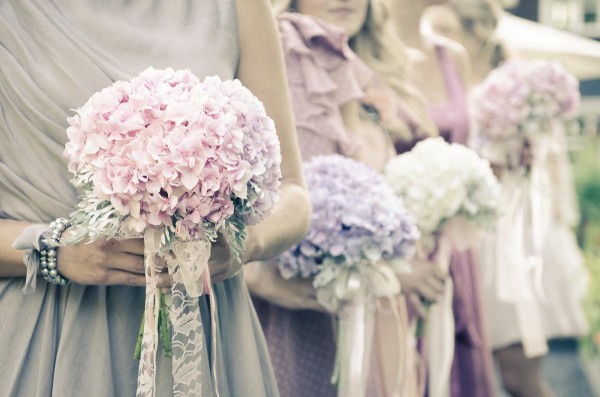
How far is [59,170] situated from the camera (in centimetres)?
238

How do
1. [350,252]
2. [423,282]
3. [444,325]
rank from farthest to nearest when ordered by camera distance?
[444,325]
[423,282]
[350,252]

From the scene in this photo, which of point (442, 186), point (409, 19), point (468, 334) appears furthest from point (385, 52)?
point (468, 334)

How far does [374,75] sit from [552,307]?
9.84 feet

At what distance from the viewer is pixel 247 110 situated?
218 cm

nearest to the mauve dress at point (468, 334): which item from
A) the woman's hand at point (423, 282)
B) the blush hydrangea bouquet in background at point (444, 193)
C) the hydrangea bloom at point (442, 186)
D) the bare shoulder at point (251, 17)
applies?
the blush hydrangea bouquet in background at point (444, 193)

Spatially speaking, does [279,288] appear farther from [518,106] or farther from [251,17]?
[518,106]

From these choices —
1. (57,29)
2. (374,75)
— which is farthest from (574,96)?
(57,29)

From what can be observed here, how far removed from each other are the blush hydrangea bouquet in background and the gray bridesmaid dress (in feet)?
6.20

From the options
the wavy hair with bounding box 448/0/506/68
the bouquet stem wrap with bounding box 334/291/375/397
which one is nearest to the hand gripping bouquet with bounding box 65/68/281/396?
the bouquet stem wrap with bounding box 334/291/375/397

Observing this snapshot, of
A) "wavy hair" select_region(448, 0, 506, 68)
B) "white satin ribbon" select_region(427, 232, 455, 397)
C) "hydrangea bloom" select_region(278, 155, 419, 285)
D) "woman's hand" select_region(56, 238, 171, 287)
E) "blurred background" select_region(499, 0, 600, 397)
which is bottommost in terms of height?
"blurred background" select_region(499, 0, 600, 397)

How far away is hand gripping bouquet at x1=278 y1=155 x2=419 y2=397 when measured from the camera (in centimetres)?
343

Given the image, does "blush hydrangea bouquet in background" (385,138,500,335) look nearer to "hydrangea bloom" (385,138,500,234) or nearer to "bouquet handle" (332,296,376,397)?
"hydrangea bloom" (385,138,500,234)

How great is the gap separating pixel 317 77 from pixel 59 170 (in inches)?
68.1

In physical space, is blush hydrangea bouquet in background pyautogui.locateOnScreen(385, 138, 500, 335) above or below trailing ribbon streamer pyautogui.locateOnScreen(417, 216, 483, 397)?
above
